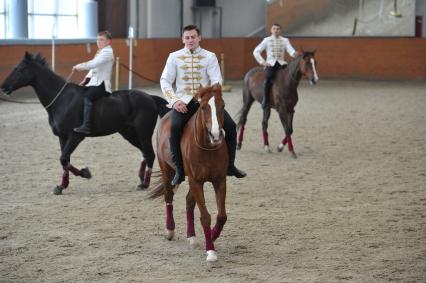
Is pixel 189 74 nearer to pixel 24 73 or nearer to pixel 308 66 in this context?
pixel 24 73

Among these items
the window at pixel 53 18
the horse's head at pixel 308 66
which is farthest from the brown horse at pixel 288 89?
the window at pixel 53 18

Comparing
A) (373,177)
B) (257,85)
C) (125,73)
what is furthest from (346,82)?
(373,177)

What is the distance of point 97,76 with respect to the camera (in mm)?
9133

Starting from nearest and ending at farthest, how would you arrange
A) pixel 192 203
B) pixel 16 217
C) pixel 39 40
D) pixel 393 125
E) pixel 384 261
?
pixel 384 261, pixel 192 203, pixel 16 217, pixel 393 125, pixel 39 40

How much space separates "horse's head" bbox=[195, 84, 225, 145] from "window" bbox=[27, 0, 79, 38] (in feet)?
43.9

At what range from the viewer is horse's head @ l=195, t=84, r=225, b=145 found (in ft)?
18.7

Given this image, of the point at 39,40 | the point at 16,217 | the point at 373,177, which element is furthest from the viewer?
the point at 39,40

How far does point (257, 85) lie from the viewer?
12336mm

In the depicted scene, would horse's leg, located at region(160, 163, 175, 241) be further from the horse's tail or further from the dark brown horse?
the horse's tail

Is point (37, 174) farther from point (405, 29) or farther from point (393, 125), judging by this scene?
point (405, 29)

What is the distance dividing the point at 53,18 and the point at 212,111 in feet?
48.7

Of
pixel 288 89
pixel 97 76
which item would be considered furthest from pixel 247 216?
pixel 288 89

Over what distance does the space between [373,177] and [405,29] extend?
52.8 ft

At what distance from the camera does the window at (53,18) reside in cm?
1916
